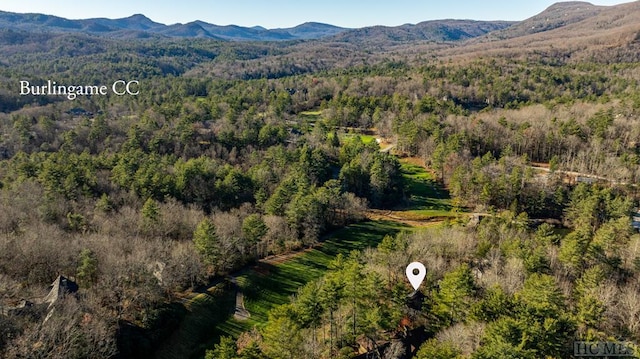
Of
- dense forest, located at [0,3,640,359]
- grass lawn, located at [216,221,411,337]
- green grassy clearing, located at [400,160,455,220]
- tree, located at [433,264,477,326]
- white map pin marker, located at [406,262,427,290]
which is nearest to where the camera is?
dense forest, located at [0,3,640,359]

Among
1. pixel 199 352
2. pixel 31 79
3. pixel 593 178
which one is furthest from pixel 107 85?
pixel 593 178

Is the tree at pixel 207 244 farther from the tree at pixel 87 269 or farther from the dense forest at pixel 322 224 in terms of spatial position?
the tree at pixel 87 269

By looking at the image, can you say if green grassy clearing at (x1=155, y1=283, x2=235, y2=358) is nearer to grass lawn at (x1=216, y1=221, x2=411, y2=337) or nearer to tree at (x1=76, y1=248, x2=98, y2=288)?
grass lawn at (x1=216, y1=221, x2=411, y2=337)

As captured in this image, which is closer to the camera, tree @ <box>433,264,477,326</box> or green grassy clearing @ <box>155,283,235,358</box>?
tree @ <box>433,264,477,326</box>

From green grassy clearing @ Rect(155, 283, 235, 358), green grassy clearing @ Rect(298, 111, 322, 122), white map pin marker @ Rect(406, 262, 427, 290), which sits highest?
green grassy clearing @ Rect(298, 111, 322, 122)

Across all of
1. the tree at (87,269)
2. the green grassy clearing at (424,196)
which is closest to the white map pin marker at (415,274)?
the tree at (87,269)
